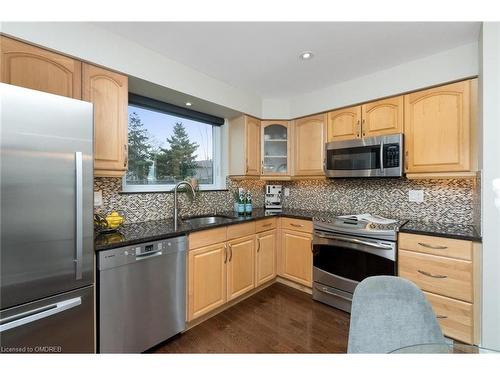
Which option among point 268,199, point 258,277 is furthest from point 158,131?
point 258,277

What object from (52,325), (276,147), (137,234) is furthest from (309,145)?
(52,325)

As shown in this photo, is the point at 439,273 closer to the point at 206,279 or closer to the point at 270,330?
the point at 270,330

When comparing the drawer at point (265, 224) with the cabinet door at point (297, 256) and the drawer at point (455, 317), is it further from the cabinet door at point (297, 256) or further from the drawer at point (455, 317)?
the drawer at point (455, 317)

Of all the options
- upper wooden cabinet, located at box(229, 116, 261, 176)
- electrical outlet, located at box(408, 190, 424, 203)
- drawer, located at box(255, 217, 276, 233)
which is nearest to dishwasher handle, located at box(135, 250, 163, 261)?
drawer, located at box(255, 217, 276, 233)

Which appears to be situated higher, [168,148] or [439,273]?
[168,148]

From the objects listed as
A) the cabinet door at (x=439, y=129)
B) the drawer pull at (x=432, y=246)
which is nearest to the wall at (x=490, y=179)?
the drawer pull at (x=432, y=246)

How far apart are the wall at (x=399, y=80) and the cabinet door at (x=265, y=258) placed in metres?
1.60

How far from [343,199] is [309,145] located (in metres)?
0.80

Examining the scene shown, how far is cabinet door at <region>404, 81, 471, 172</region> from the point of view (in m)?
1.89

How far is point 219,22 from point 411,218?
2.51 m

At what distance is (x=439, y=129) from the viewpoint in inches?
78.9

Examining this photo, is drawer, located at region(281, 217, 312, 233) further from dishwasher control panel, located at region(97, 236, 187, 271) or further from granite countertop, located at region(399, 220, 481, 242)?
dishwasher control panel, located at region(97, 236, 187, 271)
